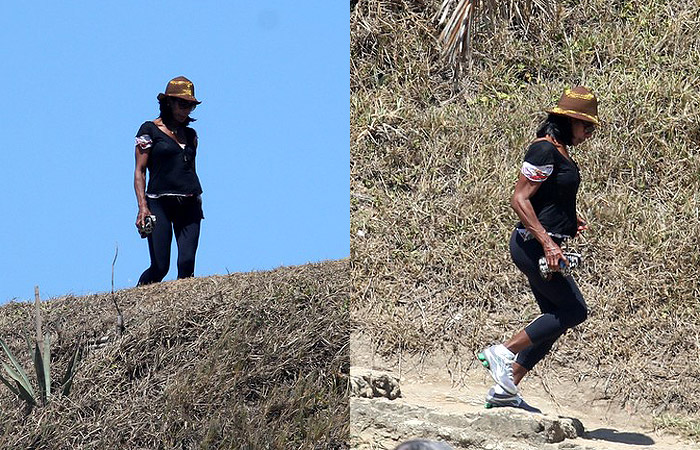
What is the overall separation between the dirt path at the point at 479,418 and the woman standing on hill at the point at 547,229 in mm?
175

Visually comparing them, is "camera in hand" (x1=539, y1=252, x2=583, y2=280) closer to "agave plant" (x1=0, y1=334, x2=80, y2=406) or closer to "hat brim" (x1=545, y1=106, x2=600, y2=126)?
"hat brim" (x1=545, y1=106, x2=600, y2=126)

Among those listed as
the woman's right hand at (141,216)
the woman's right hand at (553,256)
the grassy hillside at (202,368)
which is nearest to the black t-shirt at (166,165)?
the woman's right hand at (141,216)

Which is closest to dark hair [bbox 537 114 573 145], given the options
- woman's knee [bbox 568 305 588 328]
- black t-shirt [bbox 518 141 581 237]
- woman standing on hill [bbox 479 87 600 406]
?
woman standing on hill [bbox 479 87 600 406]

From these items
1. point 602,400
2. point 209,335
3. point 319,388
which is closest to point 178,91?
point 209,335

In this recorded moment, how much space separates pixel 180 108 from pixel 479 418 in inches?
111

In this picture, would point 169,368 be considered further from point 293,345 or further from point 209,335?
point 293,345

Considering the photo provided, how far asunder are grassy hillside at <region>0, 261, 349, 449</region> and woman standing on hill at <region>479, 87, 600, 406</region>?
5.23 feet

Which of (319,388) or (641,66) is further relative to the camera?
(641,66)

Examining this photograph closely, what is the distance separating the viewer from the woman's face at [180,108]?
7.25m

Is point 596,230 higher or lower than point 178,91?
lower

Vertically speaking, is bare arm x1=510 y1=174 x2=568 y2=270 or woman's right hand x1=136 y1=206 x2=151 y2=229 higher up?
bare arm x1=510 y1=174 x2=568 y2=270

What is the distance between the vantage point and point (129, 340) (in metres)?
7.24

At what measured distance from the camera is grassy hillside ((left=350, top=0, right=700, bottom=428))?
7301 millimetres

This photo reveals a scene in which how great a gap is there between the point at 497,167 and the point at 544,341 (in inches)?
110
